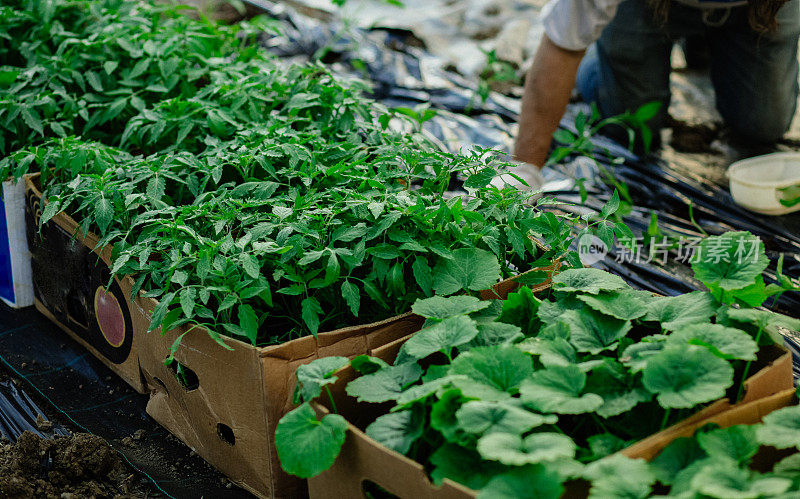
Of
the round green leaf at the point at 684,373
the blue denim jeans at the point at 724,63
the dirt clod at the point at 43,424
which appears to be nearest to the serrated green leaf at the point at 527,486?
the round green leaf at the point at 684,373

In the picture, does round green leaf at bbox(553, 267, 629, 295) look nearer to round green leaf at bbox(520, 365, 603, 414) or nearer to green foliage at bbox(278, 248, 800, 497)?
green foliage at bbox(278, 248, 800, 497)

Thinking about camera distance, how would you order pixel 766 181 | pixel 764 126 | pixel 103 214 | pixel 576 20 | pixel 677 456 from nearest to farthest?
pixel 677 456
pixel 103 214
pixel 576 20
pixel 766 181
pixel 764 126

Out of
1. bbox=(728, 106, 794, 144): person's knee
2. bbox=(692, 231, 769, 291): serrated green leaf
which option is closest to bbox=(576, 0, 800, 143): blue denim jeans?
bbox=(728, 106, 794, 144): person's knee

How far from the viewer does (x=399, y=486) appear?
1162 mm

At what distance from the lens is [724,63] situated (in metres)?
3.21

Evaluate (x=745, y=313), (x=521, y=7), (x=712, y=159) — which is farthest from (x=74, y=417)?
(x=521, y=7)

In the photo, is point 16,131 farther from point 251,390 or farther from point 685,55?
point 685,55

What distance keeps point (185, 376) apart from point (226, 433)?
0.15 metres

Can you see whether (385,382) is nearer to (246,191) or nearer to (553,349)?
(553,349)

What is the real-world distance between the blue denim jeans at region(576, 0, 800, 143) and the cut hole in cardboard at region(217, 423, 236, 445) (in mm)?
2284

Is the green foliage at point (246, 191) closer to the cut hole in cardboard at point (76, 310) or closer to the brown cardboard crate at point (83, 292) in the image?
the brown cardboard crate at point (83, 292)

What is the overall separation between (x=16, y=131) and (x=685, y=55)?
332 centimetres

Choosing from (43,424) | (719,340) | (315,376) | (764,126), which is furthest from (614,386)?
(764,126)

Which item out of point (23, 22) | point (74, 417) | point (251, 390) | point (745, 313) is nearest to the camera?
point (745, 313)
